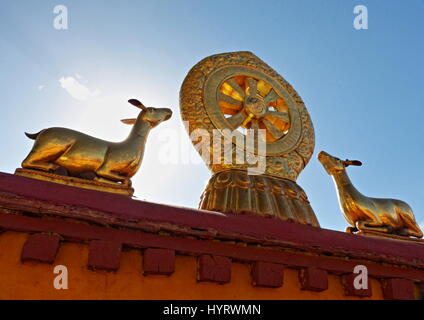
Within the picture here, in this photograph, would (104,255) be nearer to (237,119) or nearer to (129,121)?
(129,121)

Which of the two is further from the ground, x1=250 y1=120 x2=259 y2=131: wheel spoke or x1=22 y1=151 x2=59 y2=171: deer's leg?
x1=250 y1=120 x2=259 y2=131: wheel spoke

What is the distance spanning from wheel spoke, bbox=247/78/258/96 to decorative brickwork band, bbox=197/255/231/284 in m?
2.62

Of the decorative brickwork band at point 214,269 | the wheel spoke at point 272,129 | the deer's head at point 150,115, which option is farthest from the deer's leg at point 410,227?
the deer's head at point 150,115

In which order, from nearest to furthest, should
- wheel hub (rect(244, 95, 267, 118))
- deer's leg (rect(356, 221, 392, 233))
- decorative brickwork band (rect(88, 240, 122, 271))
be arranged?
decorative brickwork band (rect(88, 240, 122, 271)), deer's leg (rect(356, 221, 392, 233)), wheel hub (rect(244, 95, 267, 118))

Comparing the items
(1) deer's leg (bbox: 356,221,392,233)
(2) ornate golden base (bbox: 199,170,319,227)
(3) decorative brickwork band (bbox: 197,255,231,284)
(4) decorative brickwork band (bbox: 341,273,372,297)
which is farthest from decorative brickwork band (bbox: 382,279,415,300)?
(3) decorative brickwork band (bbox: 197,255,231,284)

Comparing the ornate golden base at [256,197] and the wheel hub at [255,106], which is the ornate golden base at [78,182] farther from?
the wheel hub at [255,106]

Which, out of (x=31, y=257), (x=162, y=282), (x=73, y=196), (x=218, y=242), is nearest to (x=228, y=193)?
(x=218, y=242)

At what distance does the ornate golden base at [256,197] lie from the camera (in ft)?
11.3

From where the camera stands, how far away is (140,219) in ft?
7.76

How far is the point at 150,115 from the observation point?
3.76 meters

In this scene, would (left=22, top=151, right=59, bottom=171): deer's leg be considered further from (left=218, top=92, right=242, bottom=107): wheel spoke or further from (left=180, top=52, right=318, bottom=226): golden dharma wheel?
(left=218, top=92, right=242, bottom=107): wheel spoke

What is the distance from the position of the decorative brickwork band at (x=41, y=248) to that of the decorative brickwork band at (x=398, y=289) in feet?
8.21

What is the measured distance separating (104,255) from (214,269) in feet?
2.37

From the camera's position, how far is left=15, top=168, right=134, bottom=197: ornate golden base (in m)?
2.79
